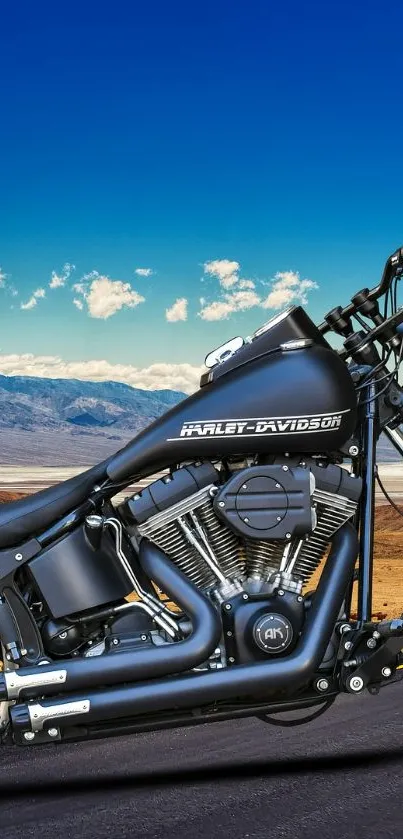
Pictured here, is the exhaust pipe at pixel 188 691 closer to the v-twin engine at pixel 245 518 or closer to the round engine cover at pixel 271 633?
the round engine cover at pixel 271 633

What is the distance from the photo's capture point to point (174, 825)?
3.93 metres

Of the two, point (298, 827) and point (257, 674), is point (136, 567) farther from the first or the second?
point (298, 827)

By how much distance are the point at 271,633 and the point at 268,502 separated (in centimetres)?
65

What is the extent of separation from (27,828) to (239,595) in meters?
1.46

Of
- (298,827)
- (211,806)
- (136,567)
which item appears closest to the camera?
(298,827)

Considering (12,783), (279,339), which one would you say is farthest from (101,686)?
(279,339)

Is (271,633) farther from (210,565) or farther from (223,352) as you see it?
(223,352)

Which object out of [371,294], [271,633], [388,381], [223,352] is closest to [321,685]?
[271,633]

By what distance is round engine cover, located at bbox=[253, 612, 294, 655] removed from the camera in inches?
168

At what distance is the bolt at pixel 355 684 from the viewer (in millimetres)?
4410

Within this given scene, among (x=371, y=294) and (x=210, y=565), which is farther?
(x=371, y=294)

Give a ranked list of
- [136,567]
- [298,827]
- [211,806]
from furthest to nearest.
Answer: [136,567] → [211,806] → [298,827]

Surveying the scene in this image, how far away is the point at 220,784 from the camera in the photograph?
441cm

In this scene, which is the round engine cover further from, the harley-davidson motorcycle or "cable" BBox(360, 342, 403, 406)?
"cable" BBox(360, 342, 403, 406)
